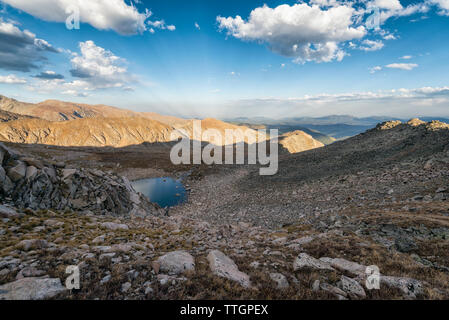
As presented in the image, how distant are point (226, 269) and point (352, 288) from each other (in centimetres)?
405

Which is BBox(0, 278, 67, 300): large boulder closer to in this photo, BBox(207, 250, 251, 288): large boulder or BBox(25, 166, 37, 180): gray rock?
BBox(207, 250, 251, 288): large boulder

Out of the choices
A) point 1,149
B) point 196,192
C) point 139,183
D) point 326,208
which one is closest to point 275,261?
point 326,208

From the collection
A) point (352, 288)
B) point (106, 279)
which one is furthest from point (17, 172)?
point (352, 288)

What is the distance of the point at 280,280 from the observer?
20.3ft

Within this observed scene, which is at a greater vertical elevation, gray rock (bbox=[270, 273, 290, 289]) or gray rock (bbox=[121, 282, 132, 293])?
gray rock (bbox=[121, 282, 132, 293])

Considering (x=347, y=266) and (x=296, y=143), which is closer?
(x=347, y=266)

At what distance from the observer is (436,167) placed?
1761 centimetres

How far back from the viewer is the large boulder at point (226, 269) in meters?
6.21

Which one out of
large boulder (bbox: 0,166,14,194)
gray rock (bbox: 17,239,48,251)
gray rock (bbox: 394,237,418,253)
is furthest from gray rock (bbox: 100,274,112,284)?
large boulder (bbox: 0,166,14,194)

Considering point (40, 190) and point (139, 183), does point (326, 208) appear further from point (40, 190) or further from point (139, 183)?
point (139, 183)

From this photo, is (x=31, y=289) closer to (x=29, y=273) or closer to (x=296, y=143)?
(x=29, y=273)

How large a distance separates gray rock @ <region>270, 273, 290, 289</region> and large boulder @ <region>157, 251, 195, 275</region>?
292 centimetres

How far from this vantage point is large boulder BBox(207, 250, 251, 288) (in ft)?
20.4
